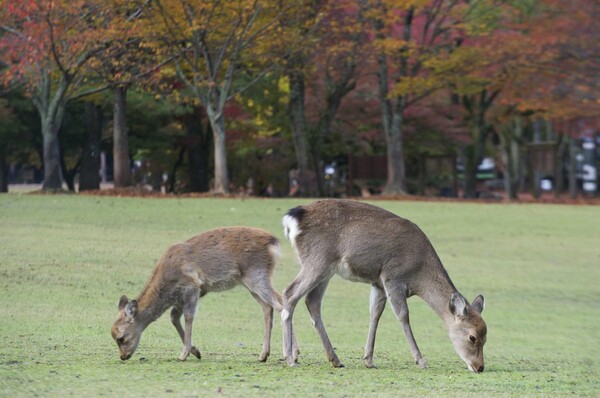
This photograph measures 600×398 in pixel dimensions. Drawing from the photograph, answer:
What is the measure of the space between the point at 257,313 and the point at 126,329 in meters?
5.66

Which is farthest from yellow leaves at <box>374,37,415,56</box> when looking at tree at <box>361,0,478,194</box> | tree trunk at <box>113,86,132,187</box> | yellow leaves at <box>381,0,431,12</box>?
tree trunk at <box>113,86,132,187</box>

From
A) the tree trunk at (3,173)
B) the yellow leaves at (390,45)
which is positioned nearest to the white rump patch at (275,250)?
the yellow leaves at (390,45)

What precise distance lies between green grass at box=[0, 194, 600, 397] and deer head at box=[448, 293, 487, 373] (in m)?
0.14

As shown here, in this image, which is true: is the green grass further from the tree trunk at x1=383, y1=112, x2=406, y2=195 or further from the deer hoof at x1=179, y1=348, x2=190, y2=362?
the tree trunk at x1=383, y1=112, x2=406, y2=195

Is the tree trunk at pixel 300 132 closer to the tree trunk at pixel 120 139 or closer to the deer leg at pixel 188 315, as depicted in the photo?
the tree trunk at pixel 120 139

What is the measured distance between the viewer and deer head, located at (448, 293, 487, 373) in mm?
9625

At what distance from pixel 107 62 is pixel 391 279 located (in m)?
26.3

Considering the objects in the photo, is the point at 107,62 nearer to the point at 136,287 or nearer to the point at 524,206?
the point at 524,206

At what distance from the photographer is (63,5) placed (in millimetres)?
33000

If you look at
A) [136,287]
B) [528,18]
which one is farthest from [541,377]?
[528,18]

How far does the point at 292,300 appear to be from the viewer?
9.84 meters

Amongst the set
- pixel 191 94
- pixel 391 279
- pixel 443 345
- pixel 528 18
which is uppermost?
pixel 528 18

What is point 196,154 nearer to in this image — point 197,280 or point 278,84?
point 278,84

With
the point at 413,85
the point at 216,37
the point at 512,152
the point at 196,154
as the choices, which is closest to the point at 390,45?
the point at 413,85
